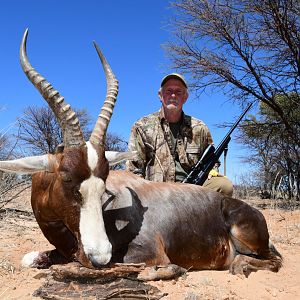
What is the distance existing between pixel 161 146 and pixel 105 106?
6.80ft

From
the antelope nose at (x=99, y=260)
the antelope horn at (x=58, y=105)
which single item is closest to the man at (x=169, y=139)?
the antelope horn at (x=58, y=105)

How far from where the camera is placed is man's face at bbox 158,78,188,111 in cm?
595

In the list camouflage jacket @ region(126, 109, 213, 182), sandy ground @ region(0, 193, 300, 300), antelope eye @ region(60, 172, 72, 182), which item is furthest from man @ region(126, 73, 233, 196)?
antelope eye @ region(60, 172, 72, 182)

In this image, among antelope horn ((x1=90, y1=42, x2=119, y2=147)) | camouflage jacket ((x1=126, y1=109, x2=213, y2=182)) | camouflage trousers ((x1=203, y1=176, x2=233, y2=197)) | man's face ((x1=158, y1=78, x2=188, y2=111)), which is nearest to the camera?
antelope horn ((x1=90, y1=42, x2=119, y2=147))

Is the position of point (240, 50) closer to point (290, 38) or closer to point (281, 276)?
point (290, 38)

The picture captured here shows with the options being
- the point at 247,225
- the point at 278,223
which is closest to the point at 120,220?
the point at 247,225

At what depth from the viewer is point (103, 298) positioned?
2.99 m

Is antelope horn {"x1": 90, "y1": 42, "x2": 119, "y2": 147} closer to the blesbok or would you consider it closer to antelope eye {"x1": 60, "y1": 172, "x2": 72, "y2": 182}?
the blesbok

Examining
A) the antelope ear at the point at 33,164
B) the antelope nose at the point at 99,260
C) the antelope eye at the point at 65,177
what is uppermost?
the antelope ear at the point at 33,164

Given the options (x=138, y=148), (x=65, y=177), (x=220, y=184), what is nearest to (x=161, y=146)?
(x=138, y=148)

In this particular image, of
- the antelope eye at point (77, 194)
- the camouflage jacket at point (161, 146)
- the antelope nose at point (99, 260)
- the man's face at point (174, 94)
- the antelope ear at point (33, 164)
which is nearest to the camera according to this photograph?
the antelope nose at point (99, 260)

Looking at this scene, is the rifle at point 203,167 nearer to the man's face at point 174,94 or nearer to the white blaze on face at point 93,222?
the man's face at point 174,94

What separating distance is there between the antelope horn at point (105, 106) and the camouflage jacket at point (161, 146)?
5.99ft

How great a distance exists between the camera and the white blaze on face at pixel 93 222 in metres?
3.09
